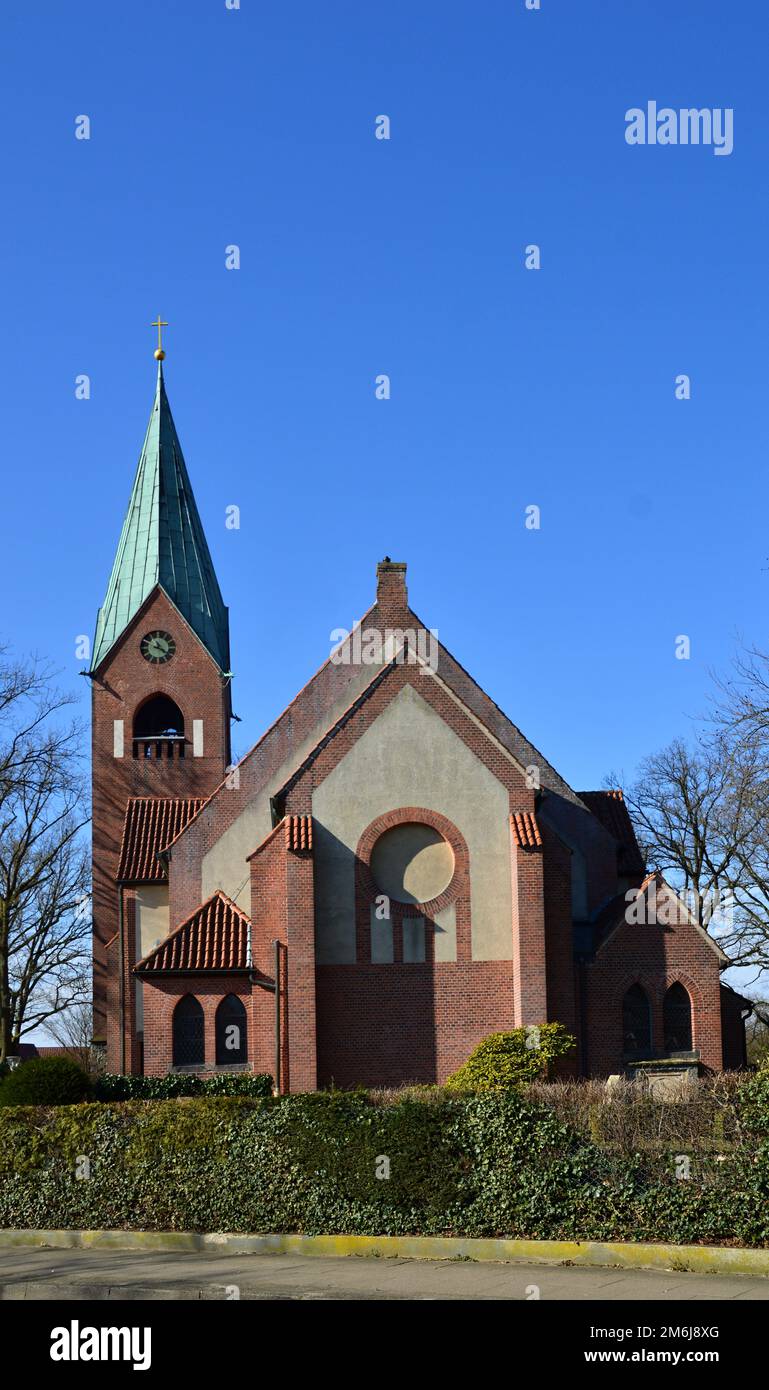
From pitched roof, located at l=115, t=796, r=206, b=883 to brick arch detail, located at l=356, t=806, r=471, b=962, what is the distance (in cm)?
900

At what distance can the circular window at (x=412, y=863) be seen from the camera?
33062 millimetres

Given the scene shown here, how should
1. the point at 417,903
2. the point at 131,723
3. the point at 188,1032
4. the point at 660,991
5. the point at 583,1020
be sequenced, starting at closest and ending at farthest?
the point at 583,1020 < the point at 417,903 < the point at 660,991 < the point at 188,1032 < the point at 131,723

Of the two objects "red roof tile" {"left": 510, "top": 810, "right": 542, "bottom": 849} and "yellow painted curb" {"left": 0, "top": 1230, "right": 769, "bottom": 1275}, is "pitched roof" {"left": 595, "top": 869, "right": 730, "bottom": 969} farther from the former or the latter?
"yellow painted curb" {"left": 0, "top": 1230, "right": 769, "bottom": 1275}

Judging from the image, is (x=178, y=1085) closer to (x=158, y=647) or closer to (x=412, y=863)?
(x=412, y=863)

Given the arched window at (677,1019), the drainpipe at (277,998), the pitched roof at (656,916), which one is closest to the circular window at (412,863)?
the drainpipe at (277,998)

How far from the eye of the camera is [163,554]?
49781mm

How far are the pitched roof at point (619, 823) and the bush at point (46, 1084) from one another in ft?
55.5

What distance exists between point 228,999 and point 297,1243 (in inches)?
581

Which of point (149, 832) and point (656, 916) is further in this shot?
point (149, 832)

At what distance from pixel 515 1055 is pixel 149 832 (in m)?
15.4

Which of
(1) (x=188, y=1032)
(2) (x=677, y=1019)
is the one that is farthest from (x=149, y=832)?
(2) (x=677, y=1019)

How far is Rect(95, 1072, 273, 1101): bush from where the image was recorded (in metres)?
31.8
